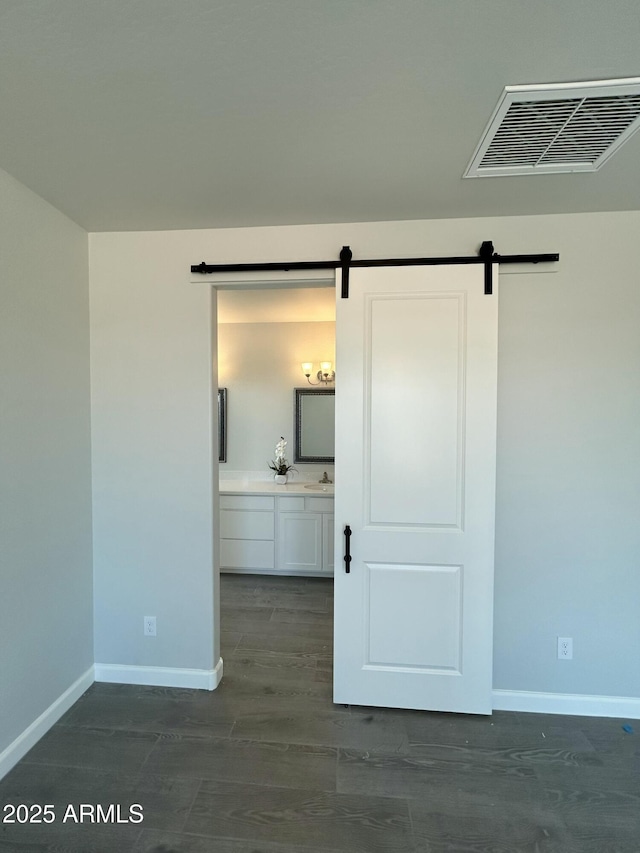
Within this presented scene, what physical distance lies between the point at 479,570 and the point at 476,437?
2.18 ft

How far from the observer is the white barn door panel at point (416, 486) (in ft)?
6.43

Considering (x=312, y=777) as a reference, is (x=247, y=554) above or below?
above

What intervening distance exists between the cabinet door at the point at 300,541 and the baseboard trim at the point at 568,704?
1.87 meters

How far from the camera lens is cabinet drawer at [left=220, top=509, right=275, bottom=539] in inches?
146

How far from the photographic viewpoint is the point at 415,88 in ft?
3.92

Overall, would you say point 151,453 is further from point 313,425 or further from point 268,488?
point 313,425

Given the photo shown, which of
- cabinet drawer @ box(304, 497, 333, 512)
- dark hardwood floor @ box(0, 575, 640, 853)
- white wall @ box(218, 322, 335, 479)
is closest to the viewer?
dark hardwood floor @ box(0, 575, 640, 853)

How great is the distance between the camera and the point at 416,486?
200cm

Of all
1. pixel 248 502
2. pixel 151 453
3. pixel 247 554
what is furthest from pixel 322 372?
pixel 151 453

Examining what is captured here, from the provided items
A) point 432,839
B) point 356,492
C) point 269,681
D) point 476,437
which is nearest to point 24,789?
point 269,681

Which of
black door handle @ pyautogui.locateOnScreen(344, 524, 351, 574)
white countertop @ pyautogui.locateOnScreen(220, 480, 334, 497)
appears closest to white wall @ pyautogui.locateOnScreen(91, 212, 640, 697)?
black door handle @ pyautogui.locateOnScreen(344, 524, 351, 574)

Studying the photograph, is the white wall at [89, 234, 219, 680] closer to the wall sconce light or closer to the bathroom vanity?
the bathroom vanity

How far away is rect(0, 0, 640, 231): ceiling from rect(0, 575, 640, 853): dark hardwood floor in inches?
98.3

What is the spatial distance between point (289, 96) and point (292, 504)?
9.83ft
